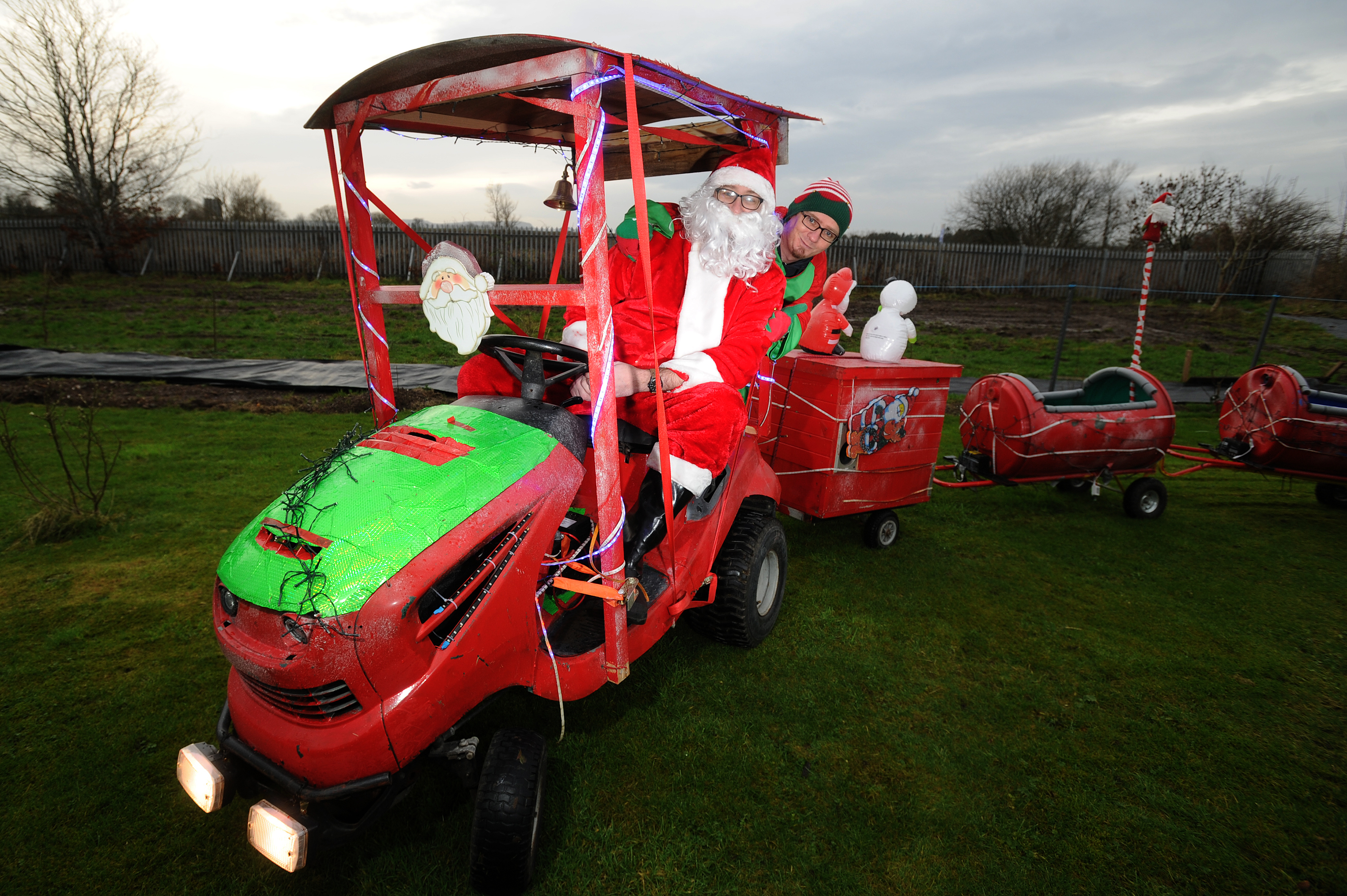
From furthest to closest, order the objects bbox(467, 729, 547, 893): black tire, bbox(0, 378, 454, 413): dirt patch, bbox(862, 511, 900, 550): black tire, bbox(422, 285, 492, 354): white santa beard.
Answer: bbox(0, 378, 454, 413): dirt patch < bbox(862, 511, 900, 550): black tire < bbox(422, 285, 492, 354): white santa beard < bbox(467, 729, 547, 893): black tire

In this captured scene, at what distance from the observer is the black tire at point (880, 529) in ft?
13.8

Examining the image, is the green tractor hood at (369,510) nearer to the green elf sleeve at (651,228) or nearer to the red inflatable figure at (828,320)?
the green elf sleeve at (651,228)

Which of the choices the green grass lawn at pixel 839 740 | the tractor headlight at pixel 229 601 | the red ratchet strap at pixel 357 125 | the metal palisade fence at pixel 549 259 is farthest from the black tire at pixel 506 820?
the metal palisade fence at pixel 549 259

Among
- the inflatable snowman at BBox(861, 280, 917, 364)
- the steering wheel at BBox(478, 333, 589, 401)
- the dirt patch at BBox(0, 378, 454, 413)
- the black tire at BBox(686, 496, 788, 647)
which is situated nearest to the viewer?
the steering wheel at BBox(478, 333, 589, 401)

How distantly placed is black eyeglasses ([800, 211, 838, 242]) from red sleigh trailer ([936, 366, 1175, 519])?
211 cm

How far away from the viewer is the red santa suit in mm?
2328

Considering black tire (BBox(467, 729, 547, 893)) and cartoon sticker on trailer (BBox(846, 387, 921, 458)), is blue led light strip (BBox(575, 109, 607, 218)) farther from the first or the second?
cartoon sticker on trailer (BBox(846, 387, 921, 458))

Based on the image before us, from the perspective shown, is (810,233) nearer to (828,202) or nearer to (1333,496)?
(828,202)

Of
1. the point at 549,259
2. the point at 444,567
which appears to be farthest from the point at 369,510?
the point at 549,259

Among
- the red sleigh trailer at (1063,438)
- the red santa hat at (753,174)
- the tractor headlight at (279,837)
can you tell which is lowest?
the tractor headlight at (279,837)

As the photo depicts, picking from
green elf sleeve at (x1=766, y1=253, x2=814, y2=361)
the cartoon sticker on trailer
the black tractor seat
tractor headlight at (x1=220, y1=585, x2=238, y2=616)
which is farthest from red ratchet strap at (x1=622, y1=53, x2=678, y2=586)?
the cartoon sticker on trailer

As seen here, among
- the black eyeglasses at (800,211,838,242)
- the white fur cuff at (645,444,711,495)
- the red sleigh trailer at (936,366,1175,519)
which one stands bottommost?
the red sleigh trailer at (936,366,1175,519)

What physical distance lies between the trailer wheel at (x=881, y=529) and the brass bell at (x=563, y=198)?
2655mm

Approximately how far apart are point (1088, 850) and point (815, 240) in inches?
108
